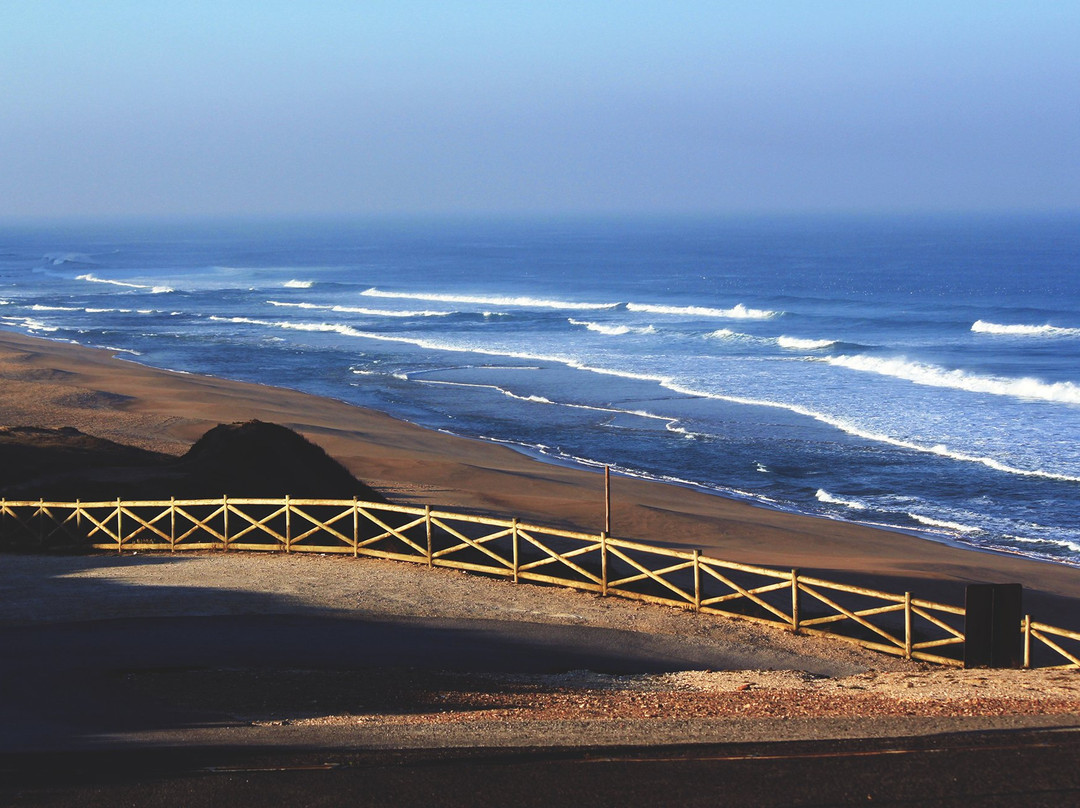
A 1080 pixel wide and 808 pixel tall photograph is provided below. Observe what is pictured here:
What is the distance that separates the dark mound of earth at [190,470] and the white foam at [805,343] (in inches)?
1507

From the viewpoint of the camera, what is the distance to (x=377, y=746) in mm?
9453

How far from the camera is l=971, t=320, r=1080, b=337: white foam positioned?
60719mm

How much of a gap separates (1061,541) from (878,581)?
717 cm

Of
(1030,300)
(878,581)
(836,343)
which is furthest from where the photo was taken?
(1030,300)

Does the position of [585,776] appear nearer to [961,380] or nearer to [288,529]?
[288,529]

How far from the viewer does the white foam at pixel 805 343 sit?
58344mm

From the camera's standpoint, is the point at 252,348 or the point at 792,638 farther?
the point at 252,348

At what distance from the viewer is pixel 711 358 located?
5509 cm

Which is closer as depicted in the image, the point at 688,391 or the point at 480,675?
the point at 480,675

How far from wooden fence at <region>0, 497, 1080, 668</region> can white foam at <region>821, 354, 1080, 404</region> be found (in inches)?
1069

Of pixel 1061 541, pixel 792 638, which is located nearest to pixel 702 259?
pixel 1061 541

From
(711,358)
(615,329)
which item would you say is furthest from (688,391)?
(615,329)

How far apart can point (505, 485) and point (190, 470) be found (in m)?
9.59

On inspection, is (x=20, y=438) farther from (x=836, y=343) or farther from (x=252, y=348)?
(x=836, y=343)
